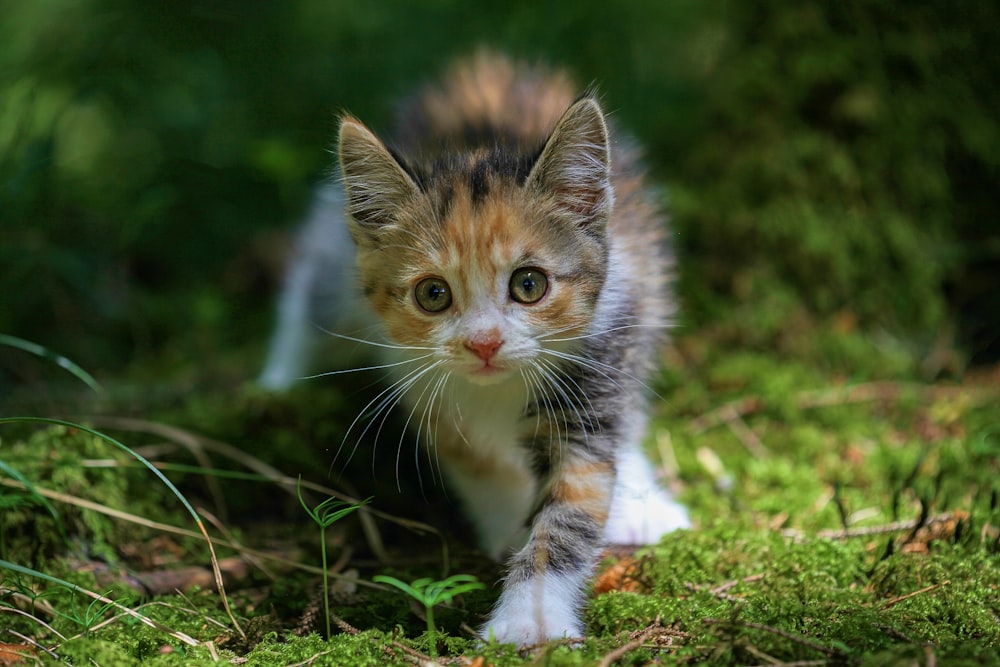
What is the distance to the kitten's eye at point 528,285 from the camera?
206cm

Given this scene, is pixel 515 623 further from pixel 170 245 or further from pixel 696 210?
pixel 170 245

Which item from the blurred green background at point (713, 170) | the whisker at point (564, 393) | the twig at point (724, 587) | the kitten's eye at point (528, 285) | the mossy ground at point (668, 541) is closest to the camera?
the mossy ground at point (668, 541)

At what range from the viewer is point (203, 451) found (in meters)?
2.64

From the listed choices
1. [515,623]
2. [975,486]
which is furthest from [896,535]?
[515,623]

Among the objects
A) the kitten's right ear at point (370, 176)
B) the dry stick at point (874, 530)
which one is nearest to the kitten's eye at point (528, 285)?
the kitten's right ear at point (370, 176)

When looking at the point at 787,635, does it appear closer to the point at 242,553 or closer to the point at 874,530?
the point at 874,530

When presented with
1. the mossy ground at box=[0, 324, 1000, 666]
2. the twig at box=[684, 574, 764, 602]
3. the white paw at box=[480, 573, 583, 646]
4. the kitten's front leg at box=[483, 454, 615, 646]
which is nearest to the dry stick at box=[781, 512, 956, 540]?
the mossy ground at box=[0, 324, 1000, 666]

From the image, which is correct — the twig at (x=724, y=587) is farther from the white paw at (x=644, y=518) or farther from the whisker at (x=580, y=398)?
the whisker at (x=580, y=398)

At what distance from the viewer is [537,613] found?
1727mm

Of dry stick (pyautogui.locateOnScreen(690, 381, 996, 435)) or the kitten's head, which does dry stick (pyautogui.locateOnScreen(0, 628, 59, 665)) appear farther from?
dry stick (pyautogui.locateOnScreen(690, 381, 996, 435))

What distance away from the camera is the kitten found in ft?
6.56

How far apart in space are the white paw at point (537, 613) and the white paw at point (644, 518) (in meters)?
0.44

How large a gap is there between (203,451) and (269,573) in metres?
0.61

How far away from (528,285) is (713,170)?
86.1 inches
